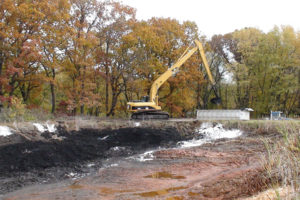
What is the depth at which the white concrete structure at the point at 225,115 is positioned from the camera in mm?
19359

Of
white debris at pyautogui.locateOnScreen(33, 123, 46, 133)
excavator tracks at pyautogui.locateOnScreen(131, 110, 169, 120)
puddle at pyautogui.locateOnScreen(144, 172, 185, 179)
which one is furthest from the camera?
excavator tracks at pyautogui.locateOnScreen(131, 110, 169, 120)

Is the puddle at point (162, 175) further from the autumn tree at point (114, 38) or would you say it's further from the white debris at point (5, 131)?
the autumn tree at point (114, 38)

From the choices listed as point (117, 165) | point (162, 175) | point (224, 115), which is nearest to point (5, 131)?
point (117, 165)

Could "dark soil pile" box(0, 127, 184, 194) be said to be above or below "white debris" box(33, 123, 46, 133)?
below

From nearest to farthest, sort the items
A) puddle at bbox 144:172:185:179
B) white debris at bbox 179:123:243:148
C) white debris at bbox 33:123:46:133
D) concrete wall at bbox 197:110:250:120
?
puddle at bbox 144:172:185:179 → white debris at bbox 33:123:46:133 → white debris at bbox 179:123:243:148 → concrete wall at bbox 197:110:250:120

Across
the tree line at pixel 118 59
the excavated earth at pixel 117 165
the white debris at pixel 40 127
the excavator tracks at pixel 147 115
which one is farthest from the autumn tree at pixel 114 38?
the white debris at pixel 40 127

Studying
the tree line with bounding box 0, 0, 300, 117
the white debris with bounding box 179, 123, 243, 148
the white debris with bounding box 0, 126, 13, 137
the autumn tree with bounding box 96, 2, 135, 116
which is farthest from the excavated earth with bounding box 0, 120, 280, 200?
the autumn tree with bounding box 96, 2, 135, 116

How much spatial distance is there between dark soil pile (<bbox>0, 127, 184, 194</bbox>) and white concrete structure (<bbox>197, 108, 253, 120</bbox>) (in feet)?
13.7

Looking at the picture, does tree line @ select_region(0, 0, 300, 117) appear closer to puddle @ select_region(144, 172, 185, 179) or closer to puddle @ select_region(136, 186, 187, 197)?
puddle @ select_region(144, 172, 185, 179)

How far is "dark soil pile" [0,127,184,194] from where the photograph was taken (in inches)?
344

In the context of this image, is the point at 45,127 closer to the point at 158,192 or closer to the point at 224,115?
the point at 158,192

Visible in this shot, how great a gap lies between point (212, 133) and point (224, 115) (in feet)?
9.99

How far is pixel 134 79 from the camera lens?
75.8ft

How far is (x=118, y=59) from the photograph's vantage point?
843 inches
